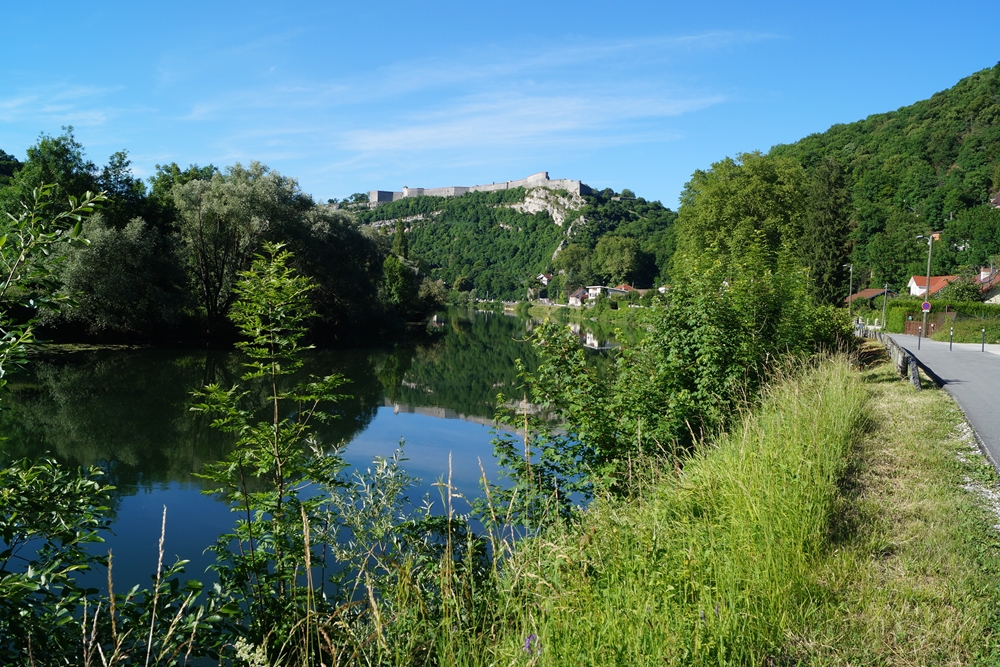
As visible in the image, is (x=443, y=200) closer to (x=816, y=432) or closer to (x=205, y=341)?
(x=205, y=341)

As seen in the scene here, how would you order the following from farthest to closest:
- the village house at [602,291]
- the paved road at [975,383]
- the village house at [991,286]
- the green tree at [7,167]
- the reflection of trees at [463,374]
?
the village house at [602,291] < the village house at [991,286] < the green tree at [7,167] < the reflection of trees at [463,374] < the paved road at [975,383]

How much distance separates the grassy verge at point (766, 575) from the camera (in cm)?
294

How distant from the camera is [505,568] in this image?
11.7 ft

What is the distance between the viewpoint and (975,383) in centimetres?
1405

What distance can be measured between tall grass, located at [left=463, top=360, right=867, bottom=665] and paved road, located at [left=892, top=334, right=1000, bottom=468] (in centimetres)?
367

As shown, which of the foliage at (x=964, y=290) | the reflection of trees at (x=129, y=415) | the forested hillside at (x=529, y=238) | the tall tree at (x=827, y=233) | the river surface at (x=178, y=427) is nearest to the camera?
the river surface at (x=178, y=427)

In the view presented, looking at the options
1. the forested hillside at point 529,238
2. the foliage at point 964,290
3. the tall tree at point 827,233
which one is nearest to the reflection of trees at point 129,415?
the tall tree at point 827,233

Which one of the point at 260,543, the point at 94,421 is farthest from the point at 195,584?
the point at 94,421

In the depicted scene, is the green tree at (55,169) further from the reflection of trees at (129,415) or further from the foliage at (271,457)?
the foliage at (271,457)

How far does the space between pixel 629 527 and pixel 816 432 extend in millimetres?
3417

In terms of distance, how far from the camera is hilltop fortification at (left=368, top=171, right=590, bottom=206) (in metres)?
166

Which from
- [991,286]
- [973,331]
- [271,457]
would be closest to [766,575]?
[271,457]

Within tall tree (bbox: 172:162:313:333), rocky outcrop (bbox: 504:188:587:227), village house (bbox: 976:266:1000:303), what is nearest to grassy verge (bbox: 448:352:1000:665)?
tall tree (bbox: 172:162:313:333)

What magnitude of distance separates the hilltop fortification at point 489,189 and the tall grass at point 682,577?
163 m
